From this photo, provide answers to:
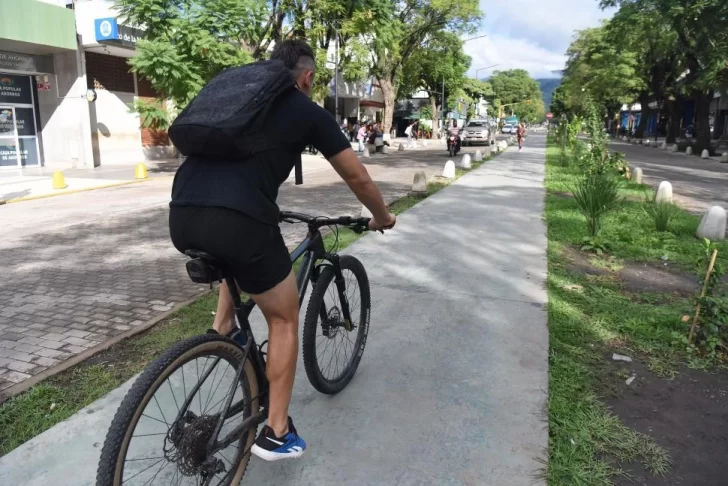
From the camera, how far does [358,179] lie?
2.43 meters

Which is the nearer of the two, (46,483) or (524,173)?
(46,483)

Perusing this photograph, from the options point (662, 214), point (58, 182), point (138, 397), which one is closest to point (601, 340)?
point (138, 397)

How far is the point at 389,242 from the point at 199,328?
3336mm

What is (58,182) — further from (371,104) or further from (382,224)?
(371,104)

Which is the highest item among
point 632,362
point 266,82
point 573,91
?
point 573,91

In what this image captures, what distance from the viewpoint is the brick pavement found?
4.03 meters

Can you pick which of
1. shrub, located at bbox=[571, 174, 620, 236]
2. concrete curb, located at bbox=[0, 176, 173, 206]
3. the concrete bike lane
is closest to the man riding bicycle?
the concrete bike lane

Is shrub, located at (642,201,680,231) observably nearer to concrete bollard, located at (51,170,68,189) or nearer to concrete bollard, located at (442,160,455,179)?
concrete bollard, located at (442,160,455,179)

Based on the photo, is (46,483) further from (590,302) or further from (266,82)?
(590,302)

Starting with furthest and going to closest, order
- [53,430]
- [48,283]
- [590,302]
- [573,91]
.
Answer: [573,91] → [48,283] → [590,302] → [53,430]

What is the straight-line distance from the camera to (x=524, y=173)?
648 inches

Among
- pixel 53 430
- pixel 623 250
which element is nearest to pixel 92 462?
pixel 53 430

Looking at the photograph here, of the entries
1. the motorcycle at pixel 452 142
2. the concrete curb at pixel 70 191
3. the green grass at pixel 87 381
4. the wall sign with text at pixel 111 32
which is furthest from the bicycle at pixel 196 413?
the motorcycle at pixel 452 142

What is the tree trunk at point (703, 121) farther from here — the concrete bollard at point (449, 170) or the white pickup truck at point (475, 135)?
the concrete bollard at point (449, 170)
